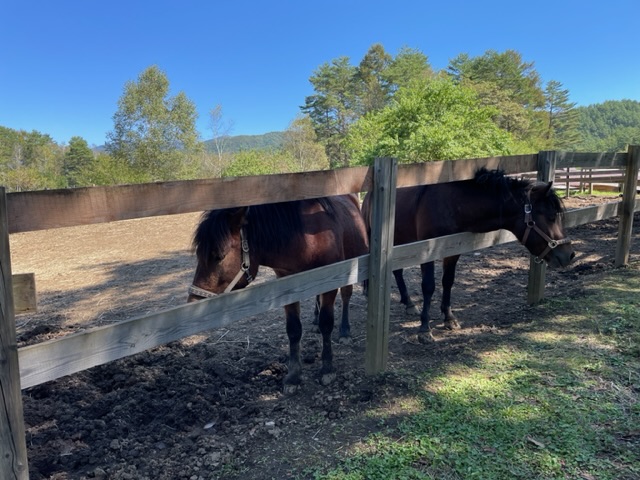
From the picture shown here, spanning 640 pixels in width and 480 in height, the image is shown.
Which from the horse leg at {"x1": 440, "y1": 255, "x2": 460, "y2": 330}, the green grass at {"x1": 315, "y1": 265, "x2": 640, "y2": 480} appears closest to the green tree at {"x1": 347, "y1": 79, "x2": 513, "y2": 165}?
the horse leg at {"x1": 440, "y1": 255, "x2": 460, "y2": 330}

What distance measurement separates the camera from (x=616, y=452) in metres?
2.23

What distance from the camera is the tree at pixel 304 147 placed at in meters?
48.8

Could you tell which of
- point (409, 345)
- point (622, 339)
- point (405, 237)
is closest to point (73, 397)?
point (409, 345)

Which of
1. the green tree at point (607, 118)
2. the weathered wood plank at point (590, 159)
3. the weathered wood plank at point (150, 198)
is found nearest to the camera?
the weathered wood plank at point (150, 198)

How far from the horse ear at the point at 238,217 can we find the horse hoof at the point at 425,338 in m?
2.18

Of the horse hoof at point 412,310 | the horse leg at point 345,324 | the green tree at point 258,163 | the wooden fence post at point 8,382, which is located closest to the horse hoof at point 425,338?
the horse leg at point 345,324

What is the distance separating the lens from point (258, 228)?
300 cm

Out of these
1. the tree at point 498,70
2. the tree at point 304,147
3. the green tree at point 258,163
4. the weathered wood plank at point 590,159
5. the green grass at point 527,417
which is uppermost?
the tree at point 498,70

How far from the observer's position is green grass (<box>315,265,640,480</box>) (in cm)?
213

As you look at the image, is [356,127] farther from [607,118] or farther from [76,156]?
[607,118]

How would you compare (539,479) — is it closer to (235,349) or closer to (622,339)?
(622,339)

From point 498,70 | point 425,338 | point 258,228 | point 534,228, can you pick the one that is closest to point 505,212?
point 534,228

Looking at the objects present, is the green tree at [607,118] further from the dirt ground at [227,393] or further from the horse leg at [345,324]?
the horse leg at [345,324]

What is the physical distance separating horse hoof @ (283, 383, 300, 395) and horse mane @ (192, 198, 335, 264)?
3.39 ft
